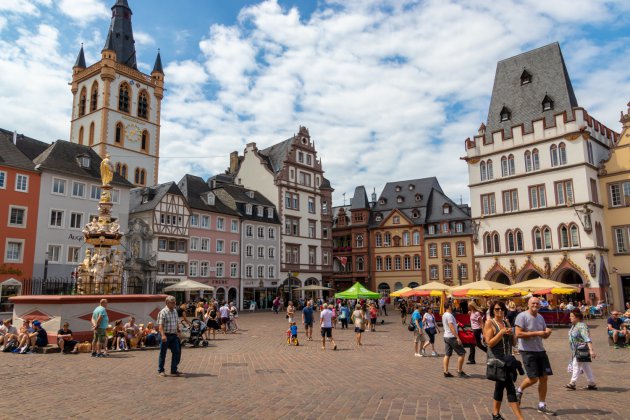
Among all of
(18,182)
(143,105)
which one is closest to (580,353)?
(18,182)

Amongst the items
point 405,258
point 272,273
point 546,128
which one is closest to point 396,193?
point 405,258

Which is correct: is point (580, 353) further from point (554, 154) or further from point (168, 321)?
point (554, 154)

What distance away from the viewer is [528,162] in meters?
45.3

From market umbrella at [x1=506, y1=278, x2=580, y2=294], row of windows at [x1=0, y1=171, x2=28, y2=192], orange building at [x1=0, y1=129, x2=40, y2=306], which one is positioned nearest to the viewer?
market umbrella at [x1=506, y1=278, x2=580, y2=294]

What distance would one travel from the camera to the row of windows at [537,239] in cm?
4194

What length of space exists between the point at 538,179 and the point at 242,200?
2970 cm

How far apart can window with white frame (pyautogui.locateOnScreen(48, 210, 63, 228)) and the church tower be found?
1025 inches

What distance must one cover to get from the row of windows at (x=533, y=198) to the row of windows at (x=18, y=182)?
3868cm

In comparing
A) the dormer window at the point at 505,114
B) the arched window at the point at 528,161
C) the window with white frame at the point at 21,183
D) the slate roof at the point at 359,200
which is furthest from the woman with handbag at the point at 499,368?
the slate roof at the point at 359,200

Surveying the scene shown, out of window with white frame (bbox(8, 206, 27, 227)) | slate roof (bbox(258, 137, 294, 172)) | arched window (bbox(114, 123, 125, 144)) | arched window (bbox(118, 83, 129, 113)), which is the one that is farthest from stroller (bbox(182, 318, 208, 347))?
arched window (bbox(118, 83, 129, 113))

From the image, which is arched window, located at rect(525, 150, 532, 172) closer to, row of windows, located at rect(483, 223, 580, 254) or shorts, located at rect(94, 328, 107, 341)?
row of windows, located at rect(483, 223, 580, 254)

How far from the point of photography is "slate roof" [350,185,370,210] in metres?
69.1

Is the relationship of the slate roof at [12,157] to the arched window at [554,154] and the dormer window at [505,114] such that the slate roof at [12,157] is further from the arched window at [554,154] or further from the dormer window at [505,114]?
the arched window at [554,154]

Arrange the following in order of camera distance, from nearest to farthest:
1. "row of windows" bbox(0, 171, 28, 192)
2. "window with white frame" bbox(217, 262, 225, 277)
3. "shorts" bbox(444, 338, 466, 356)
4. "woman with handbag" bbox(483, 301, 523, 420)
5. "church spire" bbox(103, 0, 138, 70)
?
"woman with handbag" bbox(483, 301, 523, 420) < "shorts" bbox(444, 338, 466, 356) < "row of windows" bbox(0, 171, 28, 192) < "window with white frame" bbox(217, 262, 225, 277) < "church spire" bbox(103, 0, 138, 70)
